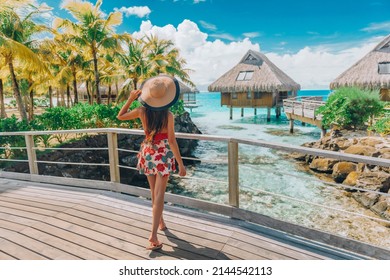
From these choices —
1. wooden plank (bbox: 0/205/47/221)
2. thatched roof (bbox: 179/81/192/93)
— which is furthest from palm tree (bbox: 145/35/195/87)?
wooden plank (bbox: 0/205/47/221)

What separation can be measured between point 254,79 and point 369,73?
32.1 feet

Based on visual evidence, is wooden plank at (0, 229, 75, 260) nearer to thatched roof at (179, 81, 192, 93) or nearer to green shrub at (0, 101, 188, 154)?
green shrub at (0, 101, 188, 154)

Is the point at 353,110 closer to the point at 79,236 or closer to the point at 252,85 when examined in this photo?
the point at 252,85

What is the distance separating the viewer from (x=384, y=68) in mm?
20078

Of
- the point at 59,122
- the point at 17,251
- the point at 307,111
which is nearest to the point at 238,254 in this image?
the point at 17,251

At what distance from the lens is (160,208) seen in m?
2.70

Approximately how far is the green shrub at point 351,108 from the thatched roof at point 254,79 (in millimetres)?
10832

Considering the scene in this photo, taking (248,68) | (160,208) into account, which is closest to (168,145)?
(160,208)

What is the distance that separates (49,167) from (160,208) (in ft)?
30.7

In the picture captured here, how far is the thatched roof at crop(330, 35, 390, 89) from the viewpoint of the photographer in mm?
19219

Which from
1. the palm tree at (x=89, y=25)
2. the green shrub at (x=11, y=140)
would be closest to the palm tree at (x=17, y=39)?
the palm tree at (x=89, y=25)

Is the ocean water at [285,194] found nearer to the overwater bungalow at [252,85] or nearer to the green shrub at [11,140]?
the green shrub at [11,140]
